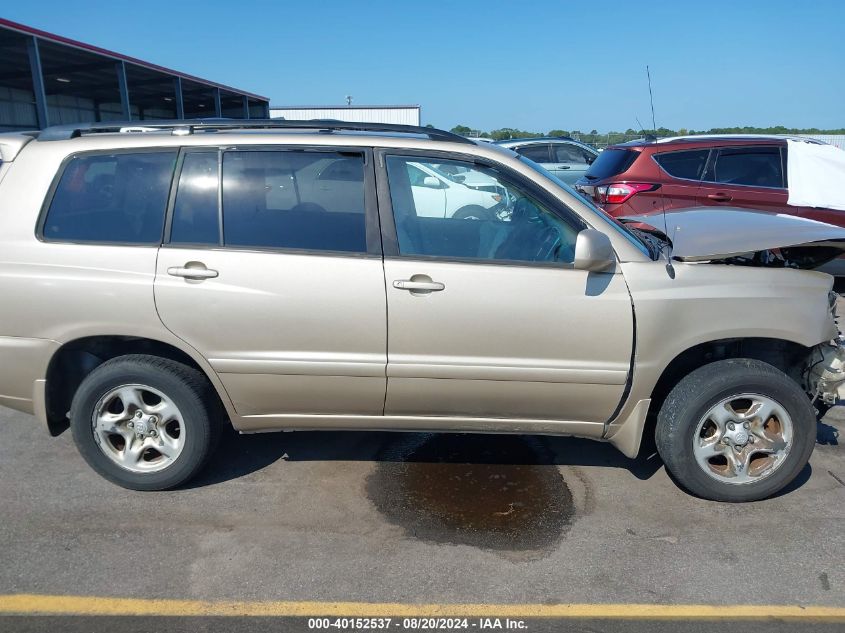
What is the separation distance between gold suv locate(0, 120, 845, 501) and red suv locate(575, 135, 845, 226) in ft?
14.9

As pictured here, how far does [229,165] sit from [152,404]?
1.32m

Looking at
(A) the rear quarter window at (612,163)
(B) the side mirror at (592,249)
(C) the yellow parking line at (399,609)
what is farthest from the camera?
(A) the rear quarter window at (612,163)

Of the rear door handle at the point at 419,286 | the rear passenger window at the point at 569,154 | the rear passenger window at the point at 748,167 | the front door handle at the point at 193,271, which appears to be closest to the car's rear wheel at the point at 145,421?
the front door handle at the point at 193,271

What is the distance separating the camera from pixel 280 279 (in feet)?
10.4

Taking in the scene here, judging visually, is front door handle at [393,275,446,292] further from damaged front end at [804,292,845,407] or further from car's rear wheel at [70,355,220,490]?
damaged front end at [804,292,845,407]

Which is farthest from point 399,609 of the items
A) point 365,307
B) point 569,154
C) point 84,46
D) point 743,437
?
point 84,46

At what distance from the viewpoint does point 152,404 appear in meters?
3.45

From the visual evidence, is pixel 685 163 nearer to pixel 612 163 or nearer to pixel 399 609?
pixel 612 163

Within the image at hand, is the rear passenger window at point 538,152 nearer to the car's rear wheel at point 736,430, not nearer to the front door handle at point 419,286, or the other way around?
the car's rear wheel at point 736,430

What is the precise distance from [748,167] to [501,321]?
616 cm

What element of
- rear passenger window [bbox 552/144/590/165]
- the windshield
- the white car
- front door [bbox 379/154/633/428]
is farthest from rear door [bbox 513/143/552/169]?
front door [bbox 379/154/633/428]

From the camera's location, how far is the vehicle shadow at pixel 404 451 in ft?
12.6

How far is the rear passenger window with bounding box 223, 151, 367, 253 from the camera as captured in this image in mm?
3275

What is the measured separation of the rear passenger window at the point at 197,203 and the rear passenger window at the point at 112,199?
0.25 feet
